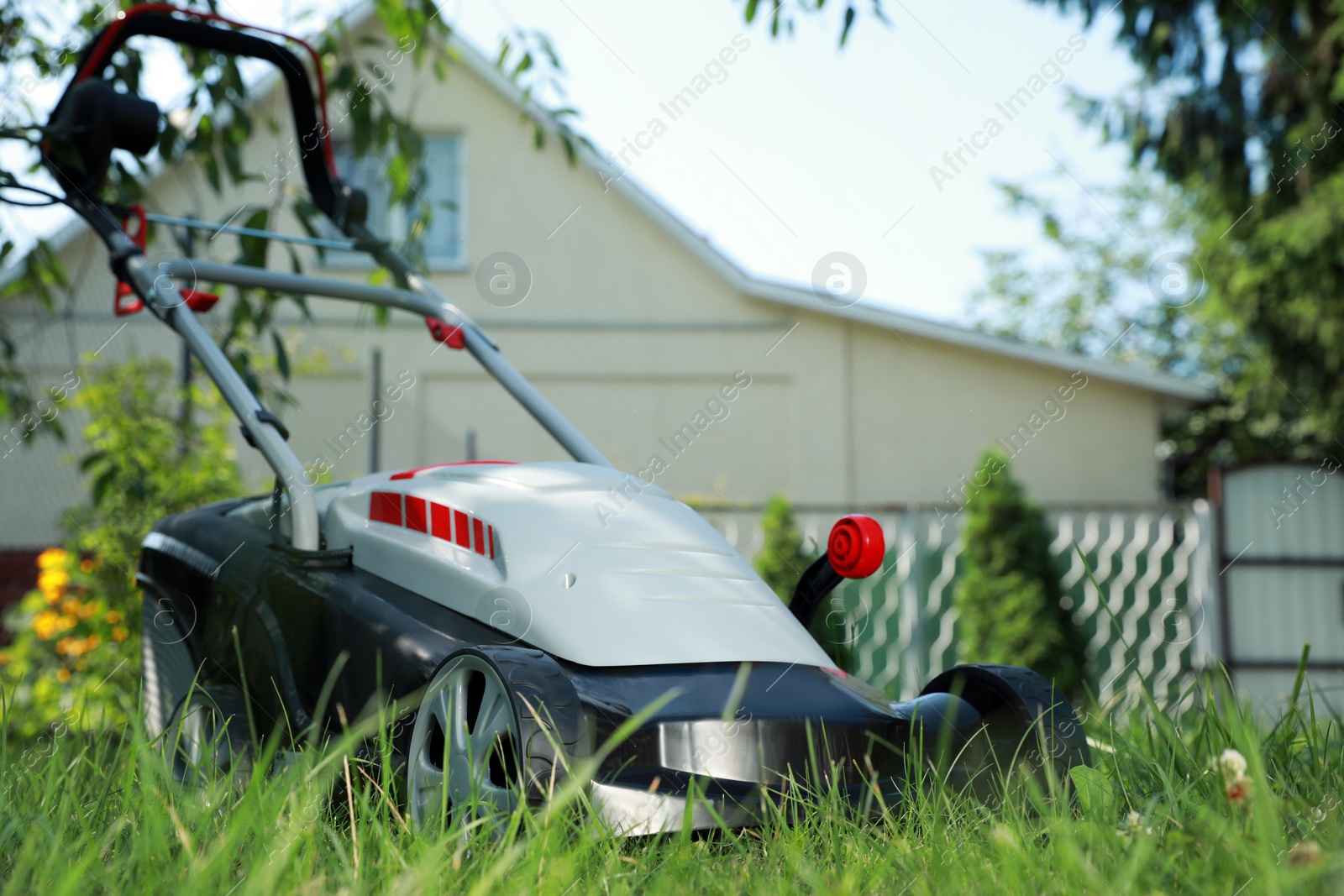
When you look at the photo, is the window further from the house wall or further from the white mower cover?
the white mower cover

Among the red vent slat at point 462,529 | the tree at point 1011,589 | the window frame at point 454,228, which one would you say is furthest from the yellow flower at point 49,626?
the window frame at point 454,228

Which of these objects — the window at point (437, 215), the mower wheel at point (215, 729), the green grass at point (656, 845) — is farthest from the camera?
the window at point (437, 215)

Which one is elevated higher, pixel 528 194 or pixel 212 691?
pixel 528 194

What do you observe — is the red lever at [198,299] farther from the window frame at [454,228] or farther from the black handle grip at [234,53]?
the window frame at [454,228]

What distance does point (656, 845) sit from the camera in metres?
1.30

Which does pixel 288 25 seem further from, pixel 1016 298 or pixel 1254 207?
pixel 1016 298

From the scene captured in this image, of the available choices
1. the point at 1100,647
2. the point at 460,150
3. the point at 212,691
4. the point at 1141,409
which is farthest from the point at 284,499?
the point at 1141,409

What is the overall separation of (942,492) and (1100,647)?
2699 millimetres

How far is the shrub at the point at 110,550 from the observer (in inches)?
163

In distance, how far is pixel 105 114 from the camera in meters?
2.45

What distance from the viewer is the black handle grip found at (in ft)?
8.35

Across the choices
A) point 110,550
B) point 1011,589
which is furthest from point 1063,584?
point 110,550

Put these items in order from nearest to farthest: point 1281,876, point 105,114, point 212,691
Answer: point 1281,876 → point 212,691 → point 105,114

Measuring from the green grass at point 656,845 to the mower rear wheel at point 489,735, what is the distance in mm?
45
